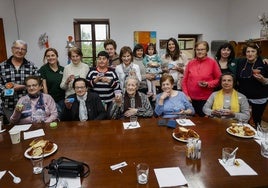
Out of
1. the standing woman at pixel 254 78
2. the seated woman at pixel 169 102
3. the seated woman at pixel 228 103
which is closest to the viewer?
the seated woman at pixel 228 103

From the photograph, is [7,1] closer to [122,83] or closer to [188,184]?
[122,83]

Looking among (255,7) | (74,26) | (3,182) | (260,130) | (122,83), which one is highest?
(255,7)

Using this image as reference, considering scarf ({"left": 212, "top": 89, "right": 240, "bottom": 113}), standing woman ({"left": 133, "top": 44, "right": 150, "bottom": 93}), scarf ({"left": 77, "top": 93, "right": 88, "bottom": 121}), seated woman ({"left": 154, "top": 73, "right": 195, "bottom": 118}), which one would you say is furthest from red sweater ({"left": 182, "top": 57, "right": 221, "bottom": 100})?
scarf ({"left": 77, "top": 93, "right": 88, "bottom": 121})

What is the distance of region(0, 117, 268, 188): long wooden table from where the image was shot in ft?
3.81

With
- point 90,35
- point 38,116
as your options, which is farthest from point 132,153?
point 90,35

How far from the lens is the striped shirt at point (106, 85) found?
272 cm

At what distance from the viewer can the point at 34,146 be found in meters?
1.48

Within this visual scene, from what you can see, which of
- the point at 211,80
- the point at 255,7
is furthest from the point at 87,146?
the point at 255,7

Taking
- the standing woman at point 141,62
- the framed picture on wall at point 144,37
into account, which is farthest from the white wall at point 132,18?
the standing woman at point 141,62

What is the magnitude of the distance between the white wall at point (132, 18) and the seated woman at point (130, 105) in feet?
10.3

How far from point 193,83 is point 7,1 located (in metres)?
4.65

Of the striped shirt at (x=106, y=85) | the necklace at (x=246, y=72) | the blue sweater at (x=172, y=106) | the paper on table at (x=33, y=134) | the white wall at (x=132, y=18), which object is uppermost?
the white wall at (x=132, y=18)

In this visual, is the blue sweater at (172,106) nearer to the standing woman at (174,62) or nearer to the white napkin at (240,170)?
the standing woman at (174,62)

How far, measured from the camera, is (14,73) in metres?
2.61
